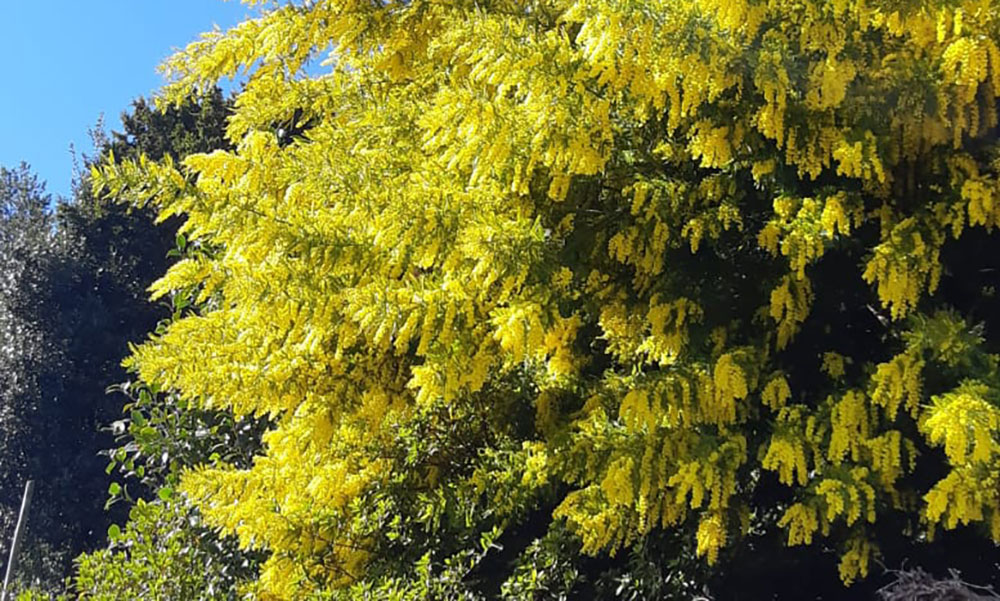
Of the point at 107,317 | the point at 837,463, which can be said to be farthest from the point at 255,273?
the point at 107,317

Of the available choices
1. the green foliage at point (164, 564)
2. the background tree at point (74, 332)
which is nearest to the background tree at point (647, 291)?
the green foliage at point (164, 564)

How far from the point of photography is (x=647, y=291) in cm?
358

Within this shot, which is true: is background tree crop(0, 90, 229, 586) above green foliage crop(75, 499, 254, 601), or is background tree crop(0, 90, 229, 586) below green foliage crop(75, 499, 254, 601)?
above

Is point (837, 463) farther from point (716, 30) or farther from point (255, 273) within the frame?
point (255, 273)

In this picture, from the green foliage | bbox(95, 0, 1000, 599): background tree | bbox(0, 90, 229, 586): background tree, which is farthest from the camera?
bbox(0, 90, 229, 586): background tree

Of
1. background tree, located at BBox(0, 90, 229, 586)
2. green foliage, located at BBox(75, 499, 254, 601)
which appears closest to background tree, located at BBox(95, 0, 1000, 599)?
green foliage, located at BBox(75, 499, 254, 601)

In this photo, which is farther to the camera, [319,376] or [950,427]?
[319,376]

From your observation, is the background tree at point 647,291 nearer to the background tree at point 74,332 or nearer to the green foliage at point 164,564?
the green foliage at point 164,564

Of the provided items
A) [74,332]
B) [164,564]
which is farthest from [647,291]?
[74,332]

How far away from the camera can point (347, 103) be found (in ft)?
15.7

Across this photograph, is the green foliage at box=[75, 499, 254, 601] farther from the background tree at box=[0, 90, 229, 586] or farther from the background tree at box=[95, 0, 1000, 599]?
the background tree at box=[0, 90, 229, 586]

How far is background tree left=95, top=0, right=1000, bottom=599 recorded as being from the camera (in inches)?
121

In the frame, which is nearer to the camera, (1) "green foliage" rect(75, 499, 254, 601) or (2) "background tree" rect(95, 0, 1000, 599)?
(2) "background tree" rect(95, 0, 1000, 599)

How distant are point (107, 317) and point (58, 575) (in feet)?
12.2
